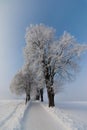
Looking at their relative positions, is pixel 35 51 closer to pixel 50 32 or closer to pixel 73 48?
pixel 50 32

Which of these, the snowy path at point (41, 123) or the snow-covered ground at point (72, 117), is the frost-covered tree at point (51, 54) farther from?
the snowy path at point (41, 123)

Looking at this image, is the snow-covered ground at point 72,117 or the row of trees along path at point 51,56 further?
the row of trees along path at point 51,56

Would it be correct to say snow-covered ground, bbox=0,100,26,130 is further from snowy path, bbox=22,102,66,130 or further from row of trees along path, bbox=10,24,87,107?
row of trees along path, bbox=10,24,87,107

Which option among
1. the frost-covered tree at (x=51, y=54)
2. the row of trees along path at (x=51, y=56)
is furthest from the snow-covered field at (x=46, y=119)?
the frost-covered tree at (x=51, y=54)

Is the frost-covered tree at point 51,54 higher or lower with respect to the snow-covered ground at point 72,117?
higher

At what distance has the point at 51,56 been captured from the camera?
70.7 ft

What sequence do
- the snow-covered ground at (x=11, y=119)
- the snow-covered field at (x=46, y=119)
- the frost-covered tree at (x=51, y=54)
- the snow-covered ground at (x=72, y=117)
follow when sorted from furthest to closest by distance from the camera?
the frost-covered tree at (x=51, y=54)
the snow-covered ground at (x=11, y=119)
the snow-covered field at (x=46, y=119)
the snow-covered ground at (x=72, y=117)

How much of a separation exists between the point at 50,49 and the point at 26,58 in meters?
3.77

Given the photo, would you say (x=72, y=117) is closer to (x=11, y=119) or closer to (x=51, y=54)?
(x=11, y=119)

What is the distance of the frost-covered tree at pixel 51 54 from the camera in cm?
2114

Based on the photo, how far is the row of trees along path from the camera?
2114 cm

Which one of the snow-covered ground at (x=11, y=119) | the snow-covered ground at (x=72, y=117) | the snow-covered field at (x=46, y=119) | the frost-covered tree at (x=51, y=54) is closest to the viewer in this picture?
the snow-covered ground at (x=72, y=117)

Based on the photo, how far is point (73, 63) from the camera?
21.2 metres

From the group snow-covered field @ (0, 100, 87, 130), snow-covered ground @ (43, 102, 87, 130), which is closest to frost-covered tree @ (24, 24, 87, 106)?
snow-covered ground @ (43, 102, 87, 130)
